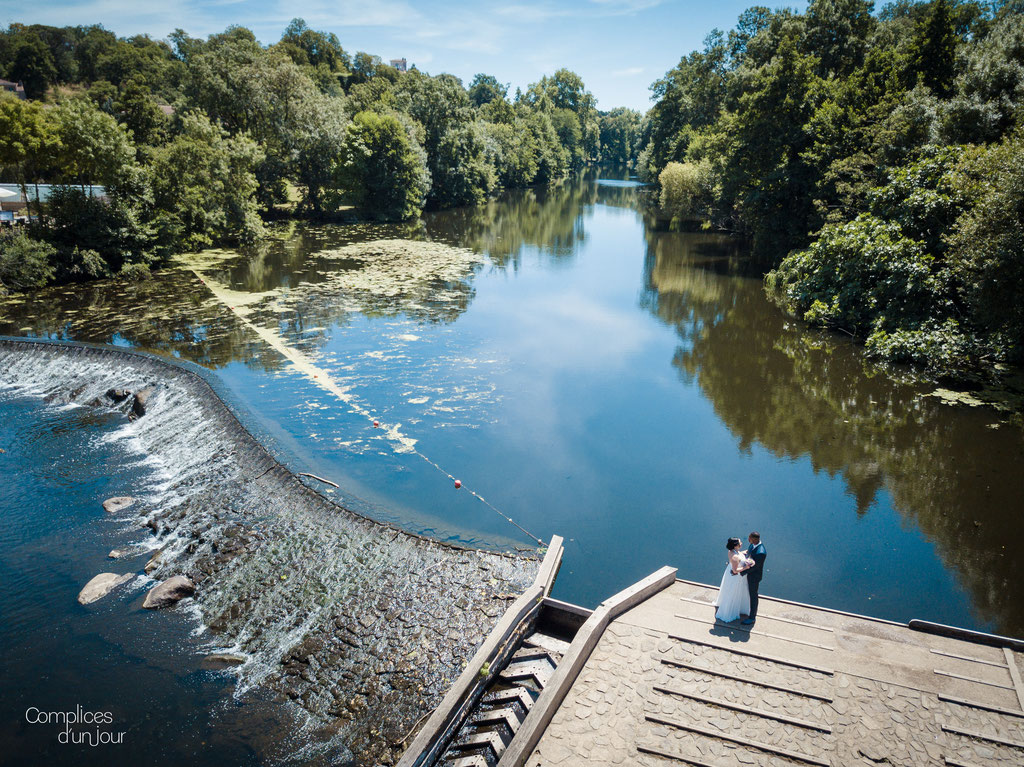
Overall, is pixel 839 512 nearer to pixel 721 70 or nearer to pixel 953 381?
pixel 953 381

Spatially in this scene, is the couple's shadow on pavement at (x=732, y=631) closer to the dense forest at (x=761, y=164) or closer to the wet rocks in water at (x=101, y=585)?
the wet rocks in water at (x=101, y=585)

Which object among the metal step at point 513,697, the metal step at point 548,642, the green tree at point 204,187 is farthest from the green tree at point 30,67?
the metal step at point 513,697

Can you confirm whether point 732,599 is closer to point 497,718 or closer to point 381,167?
point 497,718

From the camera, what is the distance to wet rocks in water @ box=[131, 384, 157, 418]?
16.5 m

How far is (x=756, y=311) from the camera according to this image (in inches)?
1032

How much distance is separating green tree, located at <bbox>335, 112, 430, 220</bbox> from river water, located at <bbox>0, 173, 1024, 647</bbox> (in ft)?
63.8

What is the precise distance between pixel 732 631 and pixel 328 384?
14.0 m

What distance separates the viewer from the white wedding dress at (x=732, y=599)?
775 cm

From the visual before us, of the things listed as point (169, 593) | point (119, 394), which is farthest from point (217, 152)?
point (169, 593)

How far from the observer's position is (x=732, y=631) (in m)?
7.74

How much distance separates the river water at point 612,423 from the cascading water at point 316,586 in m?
1.02

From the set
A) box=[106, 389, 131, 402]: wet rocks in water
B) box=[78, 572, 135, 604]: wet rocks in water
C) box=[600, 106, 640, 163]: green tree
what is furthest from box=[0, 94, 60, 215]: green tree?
box=[600, 106, 640, 163]: green tree

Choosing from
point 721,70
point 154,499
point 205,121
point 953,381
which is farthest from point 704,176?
point 154,499

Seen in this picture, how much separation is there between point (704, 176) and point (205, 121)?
3417cm
